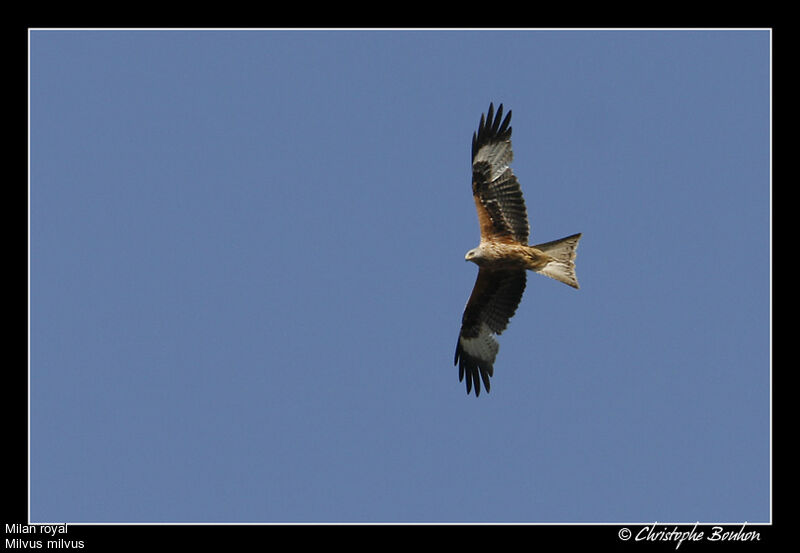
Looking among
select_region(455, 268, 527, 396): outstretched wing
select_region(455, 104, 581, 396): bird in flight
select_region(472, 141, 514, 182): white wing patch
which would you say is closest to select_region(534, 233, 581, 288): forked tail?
select_region(455, 104, 581, 396): bird in flight

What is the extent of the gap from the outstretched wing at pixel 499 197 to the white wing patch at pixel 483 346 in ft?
4.73

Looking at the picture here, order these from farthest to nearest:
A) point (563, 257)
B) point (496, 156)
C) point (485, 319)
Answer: point (485, 319), point (496, 156), point (563, 257)

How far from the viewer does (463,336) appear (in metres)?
13.0

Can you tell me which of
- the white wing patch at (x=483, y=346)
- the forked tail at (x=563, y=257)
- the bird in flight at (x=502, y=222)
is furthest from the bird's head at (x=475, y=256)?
the white wing patch at (x=483, y=346)

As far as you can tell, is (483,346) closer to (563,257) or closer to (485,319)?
(485,319)

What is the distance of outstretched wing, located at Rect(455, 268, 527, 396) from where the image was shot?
40.4 ft

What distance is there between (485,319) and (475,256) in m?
1.21

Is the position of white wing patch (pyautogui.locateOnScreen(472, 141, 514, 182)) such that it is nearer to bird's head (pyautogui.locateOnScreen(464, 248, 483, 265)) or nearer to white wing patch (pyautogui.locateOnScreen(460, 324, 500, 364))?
bird's head (pyautogui.locateOnScreen(464, 248, 483, 265))

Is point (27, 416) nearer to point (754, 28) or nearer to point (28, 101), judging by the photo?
point (28, 101)

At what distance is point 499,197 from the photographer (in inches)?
464

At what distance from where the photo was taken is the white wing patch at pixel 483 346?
42.0 ft

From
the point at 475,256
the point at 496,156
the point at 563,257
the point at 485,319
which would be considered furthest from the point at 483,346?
the point at 496,156
